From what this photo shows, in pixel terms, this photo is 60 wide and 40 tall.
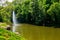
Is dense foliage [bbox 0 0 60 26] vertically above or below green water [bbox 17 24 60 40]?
above

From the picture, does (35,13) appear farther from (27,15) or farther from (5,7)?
(5,7)

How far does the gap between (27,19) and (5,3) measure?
6.76 m

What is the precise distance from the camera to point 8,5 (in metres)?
48.8

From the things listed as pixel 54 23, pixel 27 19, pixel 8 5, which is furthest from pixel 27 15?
pixel 54 23

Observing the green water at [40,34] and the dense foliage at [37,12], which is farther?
the dense foliage at [37,12]

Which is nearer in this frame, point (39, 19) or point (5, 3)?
point (39, 19)

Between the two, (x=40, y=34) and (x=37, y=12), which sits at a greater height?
(x=37, y=12)

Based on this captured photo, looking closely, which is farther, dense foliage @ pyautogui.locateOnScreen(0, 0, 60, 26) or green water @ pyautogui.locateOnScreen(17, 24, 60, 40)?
dense foliage @ pyautogui.locateOnScreen(0, 0, 60, 26)

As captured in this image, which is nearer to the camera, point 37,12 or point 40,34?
point 40,34

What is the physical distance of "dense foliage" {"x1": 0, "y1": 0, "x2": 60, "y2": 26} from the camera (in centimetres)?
4109

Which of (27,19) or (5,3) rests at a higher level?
(5,3)

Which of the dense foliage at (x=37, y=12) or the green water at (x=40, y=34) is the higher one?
the dense foliage at (x=37, y=12)

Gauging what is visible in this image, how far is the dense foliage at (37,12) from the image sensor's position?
41.1m

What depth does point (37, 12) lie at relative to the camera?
45.9m
